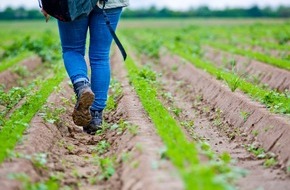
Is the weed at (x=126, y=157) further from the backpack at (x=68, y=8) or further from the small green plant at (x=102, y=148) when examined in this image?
the backpack at (x=68, y=8)

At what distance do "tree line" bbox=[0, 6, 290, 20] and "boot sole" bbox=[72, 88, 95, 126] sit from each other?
5699cm

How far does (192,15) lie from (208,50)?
47318 millimetres

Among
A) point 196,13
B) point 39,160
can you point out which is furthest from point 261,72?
point 196,13

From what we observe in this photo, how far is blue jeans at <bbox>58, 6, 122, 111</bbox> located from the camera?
6238 millimetres

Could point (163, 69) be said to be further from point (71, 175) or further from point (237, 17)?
point (237, 17)

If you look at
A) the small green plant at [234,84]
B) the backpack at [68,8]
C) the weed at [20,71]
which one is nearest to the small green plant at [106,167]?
the backpack at [68,8]

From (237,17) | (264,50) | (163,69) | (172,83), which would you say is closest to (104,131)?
(172,83)

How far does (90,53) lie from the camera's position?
21.3ft

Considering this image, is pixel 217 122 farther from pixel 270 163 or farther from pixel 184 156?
pixel 184 156

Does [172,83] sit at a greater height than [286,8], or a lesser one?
greater

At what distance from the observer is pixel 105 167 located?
5324mm

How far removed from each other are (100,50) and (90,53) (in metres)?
0.15

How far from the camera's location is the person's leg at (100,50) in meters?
6.29

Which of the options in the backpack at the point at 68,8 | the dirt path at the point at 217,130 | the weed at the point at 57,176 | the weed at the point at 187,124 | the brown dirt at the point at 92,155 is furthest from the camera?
the weed at the point at 187,124
